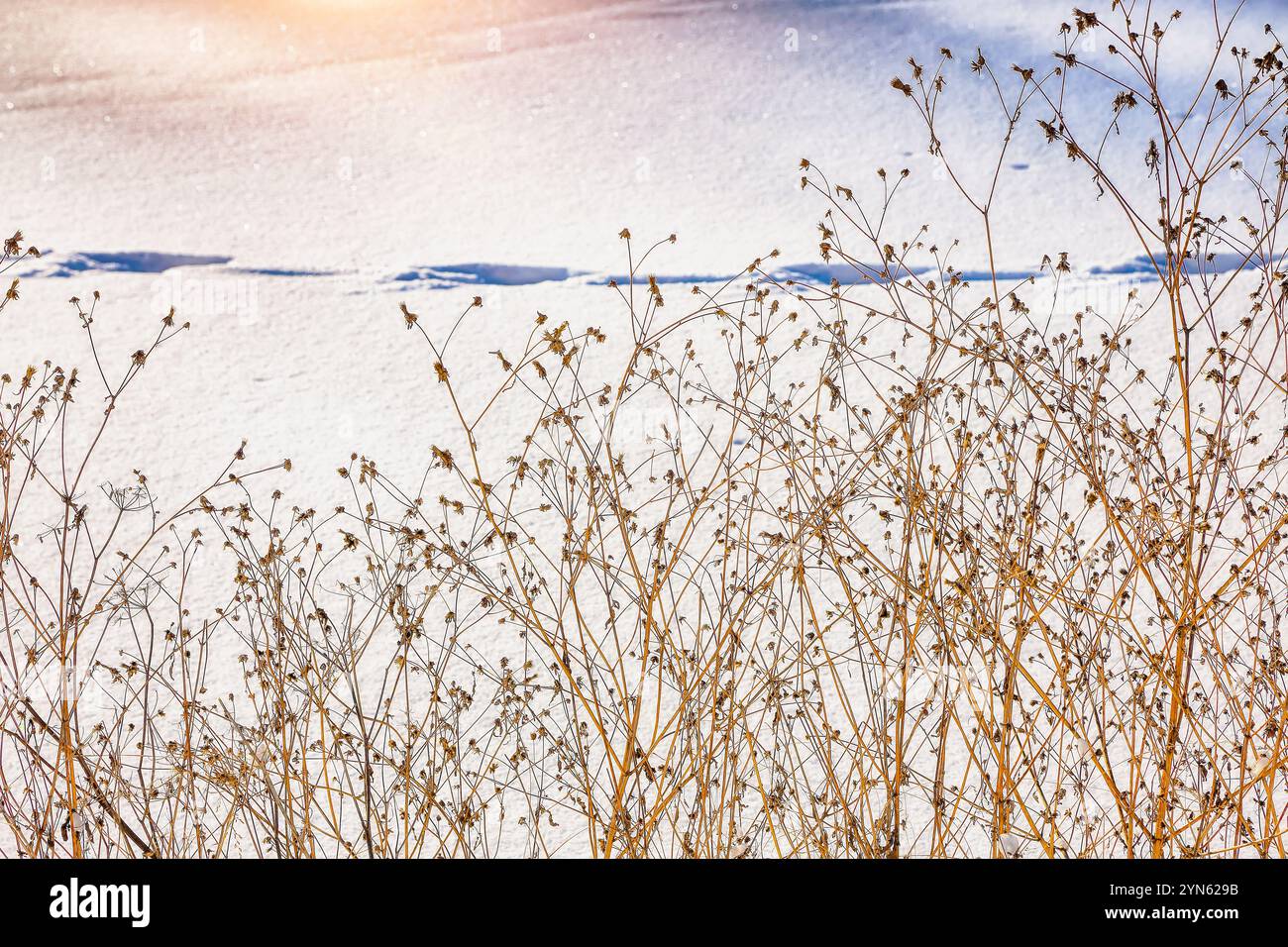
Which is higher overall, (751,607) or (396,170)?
(396,170)

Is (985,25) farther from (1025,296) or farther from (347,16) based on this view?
(347,16)

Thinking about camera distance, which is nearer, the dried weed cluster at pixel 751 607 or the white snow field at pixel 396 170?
the dried weed cluster at pixel 751 607

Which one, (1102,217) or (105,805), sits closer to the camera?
(105,805)

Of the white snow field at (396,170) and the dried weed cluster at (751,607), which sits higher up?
the white snow field at (396,170)

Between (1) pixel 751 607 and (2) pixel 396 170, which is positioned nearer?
(1) pixel 751 607

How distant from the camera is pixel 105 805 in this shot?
119 centimetres

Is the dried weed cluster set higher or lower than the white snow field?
lower

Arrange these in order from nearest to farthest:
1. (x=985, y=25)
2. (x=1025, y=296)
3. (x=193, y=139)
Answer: (x=1025, y=296) → (x=193, y=139) → (x=985, y=25)

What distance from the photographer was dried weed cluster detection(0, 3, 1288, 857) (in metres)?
1.22

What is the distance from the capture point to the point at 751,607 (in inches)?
51.4

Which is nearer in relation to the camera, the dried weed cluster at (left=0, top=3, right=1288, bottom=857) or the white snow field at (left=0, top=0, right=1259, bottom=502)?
the dried weed cluster at (left=0, top=3, right=1288, bottom=857)

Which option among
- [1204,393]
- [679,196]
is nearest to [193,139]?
[679,196]

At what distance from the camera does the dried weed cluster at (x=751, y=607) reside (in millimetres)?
1224
